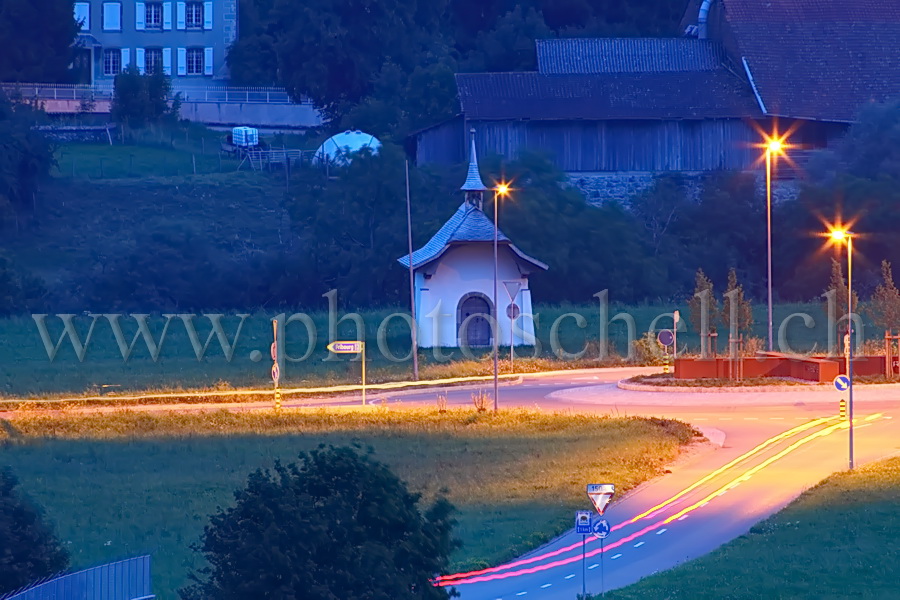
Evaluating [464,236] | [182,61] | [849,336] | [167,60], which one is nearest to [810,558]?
[849,336]

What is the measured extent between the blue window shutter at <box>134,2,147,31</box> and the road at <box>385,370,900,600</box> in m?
65.7

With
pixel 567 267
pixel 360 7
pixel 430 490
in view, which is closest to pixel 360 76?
pixel 360 7

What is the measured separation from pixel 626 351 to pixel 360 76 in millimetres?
45013

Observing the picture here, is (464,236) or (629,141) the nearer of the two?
(464,236)

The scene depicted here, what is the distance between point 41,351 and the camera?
197 ft

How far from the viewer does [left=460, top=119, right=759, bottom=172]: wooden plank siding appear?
8131 cm

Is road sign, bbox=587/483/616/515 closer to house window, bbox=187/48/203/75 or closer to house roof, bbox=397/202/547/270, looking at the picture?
house roof, bbox=397/202/547/270

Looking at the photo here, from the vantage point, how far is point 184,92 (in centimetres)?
10456

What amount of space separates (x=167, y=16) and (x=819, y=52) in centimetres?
4438

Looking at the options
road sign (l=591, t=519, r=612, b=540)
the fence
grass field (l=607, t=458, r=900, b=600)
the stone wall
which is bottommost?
grass field (l=607, t=458, r=900, b=600)

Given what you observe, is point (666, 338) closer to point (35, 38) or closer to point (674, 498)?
point (674, 498)

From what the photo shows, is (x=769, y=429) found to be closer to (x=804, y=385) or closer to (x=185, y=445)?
(x=804, y=385)

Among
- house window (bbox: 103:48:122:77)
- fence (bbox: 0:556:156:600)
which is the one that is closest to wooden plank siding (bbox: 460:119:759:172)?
house window (bbox: 103:48:122:77)

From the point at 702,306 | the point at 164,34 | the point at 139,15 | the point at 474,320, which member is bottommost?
the point at 474,320
